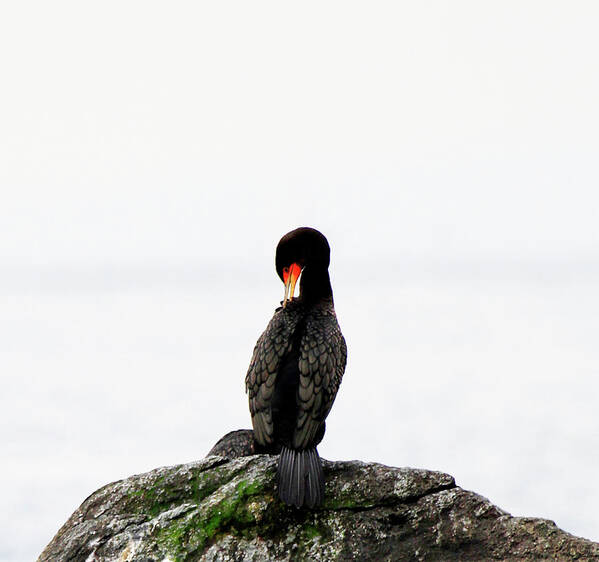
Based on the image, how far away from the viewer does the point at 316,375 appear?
6.80 metres

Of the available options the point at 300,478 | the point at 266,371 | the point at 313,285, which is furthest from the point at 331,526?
the point at 313,285

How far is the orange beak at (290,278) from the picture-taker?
7480 mm

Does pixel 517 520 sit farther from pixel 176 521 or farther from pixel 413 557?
pixel 176 521

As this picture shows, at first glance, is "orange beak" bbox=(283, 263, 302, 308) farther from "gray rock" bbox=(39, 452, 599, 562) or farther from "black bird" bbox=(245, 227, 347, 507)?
"gray rock" bbox=(39, 452, 599, 562)

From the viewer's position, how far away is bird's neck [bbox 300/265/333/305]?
7867mm

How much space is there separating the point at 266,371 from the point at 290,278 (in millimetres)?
1029

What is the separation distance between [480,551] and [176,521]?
226 cm

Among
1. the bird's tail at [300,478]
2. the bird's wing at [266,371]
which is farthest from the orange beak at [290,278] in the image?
the bird's tail at [300,478]

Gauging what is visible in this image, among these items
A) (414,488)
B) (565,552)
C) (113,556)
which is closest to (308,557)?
(414,488)

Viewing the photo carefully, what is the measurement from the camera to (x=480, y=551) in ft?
19.1

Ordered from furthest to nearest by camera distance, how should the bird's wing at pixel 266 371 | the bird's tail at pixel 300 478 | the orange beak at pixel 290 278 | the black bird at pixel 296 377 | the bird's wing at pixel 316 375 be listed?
the orange beak at pixel 290 278 → the bird's wing at pixel 266 371 → the bird's wing at pixel 316 375 → the black bird at pixel 296 377 → the bird's tail at pixel 300 478

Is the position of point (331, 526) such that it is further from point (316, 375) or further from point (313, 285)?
point (313, 285)

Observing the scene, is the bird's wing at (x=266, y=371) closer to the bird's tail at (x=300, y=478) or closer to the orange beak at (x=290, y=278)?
the orange beak at (x=290, y=278)

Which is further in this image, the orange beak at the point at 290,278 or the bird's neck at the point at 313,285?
the bird's neck at the point at 313,285
